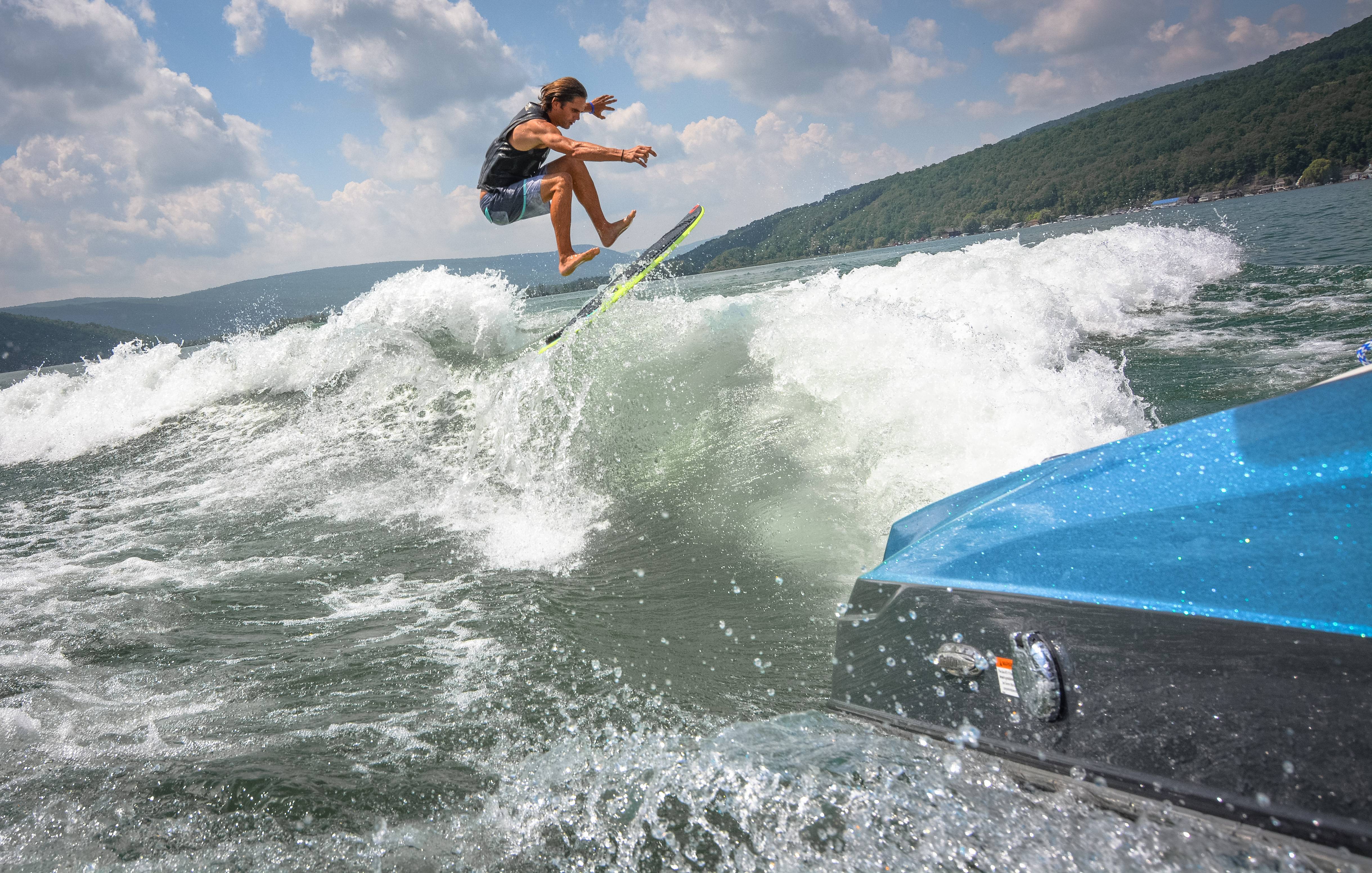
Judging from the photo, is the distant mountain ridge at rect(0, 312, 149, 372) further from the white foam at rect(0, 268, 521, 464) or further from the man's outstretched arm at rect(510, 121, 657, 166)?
the man's outstretched arm at rect(510, 121, 657, 166)

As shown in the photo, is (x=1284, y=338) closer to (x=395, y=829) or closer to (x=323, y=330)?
(x=395, y=829)

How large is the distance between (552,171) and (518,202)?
423mm

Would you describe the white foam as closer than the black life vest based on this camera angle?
No

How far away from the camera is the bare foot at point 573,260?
579 centimetres

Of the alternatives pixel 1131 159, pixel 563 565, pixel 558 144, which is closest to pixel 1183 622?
pixel 563 565

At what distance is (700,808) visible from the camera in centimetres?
178

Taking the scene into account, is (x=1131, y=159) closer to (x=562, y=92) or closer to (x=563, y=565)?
(x=562, y=92)

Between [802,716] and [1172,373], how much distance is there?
5630 mm

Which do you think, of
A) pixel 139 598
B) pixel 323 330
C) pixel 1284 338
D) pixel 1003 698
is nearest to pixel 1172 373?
pixel 1284 338

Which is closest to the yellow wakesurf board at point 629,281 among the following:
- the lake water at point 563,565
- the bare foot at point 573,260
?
the lake water at point 563,565

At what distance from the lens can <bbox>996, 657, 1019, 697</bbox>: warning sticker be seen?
1553 millimetres

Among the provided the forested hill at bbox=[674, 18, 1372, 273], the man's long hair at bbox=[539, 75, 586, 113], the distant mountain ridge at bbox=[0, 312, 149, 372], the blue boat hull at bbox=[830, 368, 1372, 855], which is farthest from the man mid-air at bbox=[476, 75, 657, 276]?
the distant mountain ridge at bbox=[0, 312, 149, 372]

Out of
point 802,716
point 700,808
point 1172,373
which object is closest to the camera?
point 700,808

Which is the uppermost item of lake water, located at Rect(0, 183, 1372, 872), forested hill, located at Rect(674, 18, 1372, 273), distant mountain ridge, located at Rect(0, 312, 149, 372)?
forested hill, located at Rect(674, 18, 1372, 273)
